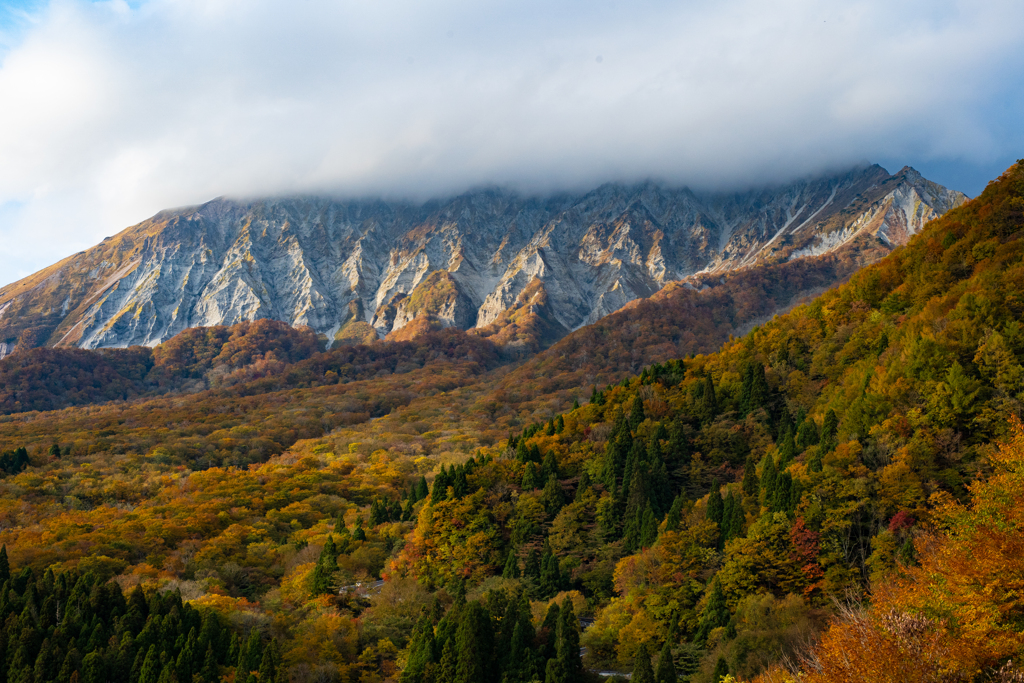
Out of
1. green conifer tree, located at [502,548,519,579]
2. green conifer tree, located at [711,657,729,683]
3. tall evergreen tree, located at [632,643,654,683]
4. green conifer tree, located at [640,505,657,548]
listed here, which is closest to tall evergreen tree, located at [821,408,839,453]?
green conifer tree, located at [640,505,657,548]

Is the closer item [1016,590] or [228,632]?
[1016,590]

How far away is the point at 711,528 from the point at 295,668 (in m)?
39.7

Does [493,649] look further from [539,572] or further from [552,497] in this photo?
[552,497]

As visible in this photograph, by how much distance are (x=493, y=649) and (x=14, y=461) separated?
11174cm

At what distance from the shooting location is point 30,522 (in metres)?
99.6

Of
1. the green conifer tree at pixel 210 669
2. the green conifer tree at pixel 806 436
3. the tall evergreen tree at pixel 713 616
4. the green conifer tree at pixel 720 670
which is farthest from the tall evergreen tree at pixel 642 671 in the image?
the green conifer tree at pixel 210 669

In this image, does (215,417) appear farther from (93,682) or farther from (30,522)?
(93,682)

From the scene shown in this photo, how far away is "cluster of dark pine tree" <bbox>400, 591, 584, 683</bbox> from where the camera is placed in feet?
183

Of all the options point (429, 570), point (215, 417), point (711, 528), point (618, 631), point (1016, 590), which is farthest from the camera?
point (215, 417)

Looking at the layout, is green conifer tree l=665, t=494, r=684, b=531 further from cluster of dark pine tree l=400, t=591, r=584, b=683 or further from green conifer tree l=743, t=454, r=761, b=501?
cluster of dark pine tree l=400, t=591, r=584, b=683

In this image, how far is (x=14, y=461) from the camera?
4963 inches

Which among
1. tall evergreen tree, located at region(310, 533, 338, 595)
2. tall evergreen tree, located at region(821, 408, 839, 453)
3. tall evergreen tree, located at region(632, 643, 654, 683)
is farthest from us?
tall evergreen tree, located at region(310, 533, 338, 595)

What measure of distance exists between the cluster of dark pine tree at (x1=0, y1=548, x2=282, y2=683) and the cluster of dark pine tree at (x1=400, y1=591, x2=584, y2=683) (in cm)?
1294

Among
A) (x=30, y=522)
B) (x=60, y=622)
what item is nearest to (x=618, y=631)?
(x=60, y=622)
